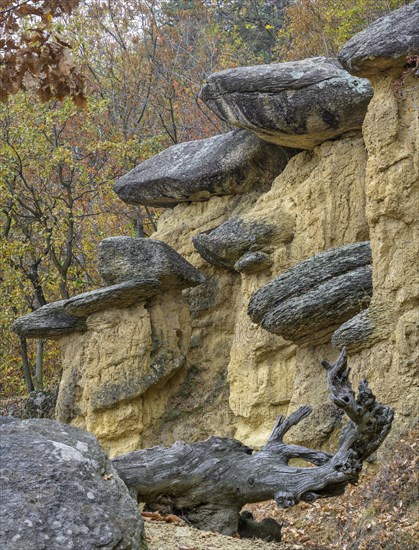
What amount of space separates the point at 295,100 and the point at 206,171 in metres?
3.19

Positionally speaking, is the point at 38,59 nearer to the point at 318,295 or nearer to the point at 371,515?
the point at 371,515

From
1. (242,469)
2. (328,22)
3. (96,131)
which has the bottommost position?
(242,469)

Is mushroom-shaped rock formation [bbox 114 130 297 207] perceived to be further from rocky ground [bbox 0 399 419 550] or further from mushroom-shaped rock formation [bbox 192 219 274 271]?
rocky ground [bbox 0 399 419 550]

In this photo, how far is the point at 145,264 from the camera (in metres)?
18.0

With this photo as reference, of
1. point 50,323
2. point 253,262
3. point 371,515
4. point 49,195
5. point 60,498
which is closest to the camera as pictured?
point 60,498

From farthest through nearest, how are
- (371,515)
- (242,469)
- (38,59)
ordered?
(371,515) → (242,469) → (38,59)

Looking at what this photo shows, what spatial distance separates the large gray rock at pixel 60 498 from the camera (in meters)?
5.59

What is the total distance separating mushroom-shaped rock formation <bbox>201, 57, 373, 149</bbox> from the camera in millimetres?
15977

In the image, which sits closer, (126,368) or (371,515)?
(371,515)

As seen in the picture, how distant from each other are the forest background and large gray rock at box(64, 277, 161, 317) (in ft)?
17.6

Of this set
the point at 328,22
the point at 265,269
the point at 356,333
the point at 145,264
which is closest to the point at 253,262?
the point at 265,269

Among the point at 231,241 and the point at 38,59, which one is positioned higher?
the point at 38,59

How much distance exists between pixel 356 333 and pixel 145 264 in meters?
6.21

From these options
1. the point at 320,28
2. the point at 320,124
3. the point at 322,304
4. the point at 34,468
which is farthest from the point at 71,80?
the point at 320,28
